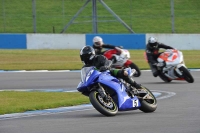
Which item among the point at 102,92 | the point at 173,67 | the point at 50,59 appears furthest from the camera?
the point at 50,59

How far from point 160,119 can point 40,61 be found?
61.7 ft

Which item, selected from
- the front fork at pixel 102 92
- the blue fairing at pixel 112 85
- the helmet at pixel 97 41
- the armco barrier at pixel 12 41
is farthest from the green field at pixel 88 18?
the front fork at pixel 102 92

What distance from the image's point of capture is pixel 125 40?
112 ft

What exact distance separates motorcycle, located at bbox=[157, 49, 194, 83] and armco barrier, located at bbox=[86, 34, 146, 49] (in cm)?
1381

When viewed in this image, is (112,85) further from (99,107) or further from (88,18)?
(88,18)

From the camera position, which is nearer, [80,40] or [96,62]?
[96,62]

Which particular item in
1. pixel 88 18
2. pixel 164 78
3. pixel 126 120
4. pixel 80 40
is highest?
pixel 88 18

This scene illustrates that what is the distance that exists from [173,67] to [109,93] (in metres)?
8.25

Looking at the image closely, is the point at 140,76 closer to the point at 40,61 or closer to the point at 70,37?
the point at 40,61

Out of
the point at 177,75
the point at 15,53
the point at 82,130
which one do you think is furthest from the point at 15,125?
the point at 15,53

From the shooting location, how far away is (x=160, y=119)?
10.7m

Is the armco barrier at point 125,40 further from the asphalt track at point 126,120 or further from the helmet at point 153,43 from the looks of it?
the asphalt track at point 126,120

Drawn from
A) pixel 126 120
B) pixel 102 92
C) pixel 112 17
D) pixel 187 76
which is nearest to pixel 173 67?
pixel 187 76

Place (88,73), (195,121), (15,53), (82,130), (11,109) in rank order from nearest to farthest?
1. (82,130)
2. (195,121)
3. (88,73)
4. (11,109)
5. (15,53)
